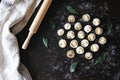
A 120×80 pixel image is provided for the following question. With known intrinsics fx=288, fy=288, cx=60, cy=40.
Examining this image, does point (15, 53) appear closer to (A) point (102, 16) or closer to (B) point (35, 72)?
(B) point (35, 72)

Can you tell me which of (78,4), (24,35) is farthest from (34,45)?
(78,4)

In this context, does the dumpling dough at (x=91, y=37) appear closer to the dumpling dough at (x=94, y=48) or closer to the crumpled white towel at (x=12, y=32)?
the dumpling dough at (x=94, y=48)

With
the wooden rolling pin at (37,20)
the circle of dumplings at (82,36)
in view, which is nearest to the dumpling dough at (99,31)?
the circle of dumplings at (82,36)

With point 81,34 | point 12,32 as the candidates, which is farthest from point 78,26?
point 12,32

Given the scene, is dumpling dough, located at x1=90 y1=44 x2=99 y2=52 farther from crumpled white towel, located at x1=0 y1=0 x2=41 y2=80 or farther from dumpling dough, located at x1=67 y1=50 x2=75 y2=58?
crumpled white towel, located at x1=0 y1=0 x2=41 y2=80

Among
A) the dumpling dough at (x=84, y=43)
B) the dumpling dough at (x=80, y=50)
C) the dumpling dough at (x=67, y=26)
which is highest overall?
the dumpling dough at (x=67, y=26)

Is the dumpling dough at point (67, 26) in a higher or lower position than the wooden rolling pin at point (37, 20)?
lower
